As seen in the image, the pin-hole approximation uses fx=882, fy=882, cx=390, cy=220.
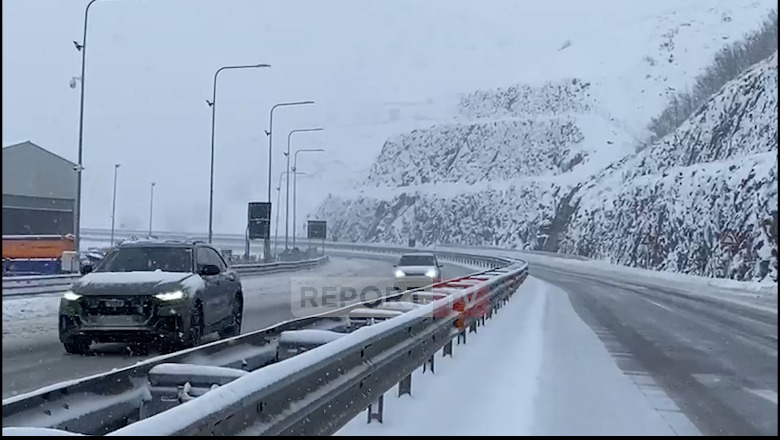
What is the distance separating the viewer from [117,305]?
11617 mm

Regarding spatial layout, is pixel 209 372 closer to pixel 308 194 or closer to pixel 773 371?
pixel 773 371

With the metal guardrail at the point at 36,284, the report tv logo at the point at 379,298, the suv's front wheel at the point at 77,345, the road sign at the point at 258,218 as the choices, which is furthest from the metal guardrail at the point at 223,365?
the road sign at the point at 258,218

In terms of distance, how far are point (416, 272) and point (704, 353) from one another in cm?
2136

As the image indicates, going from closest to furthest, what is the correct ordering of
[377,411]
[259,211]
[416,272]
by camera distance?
[377,411], [416,272], [259,211]

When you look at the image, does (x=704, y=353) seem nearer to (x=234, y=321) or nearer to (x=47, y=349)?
(x=234, y=321)

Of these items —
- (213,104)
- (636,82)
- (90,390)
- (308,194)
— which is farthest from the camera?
(308,194)

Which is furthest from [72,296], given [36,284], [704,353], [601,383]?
[36,284]

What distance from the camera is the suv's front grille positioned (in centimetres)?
1162

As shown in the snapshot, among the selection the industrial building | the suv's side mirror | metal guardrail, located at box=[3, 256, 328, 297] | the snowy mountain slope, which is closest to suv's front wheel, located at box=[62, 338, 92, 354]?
the industrial building

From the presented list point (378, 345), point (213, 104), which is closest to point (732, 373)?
point (378, 345)

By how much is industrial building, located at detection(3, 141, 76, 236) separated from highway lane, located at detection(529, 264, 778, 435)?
7087mm

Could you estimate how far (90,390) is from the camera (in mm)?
5723

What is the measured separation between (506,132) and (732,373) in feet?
325

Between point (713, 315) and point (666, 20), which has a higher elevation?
point (666, 20)
